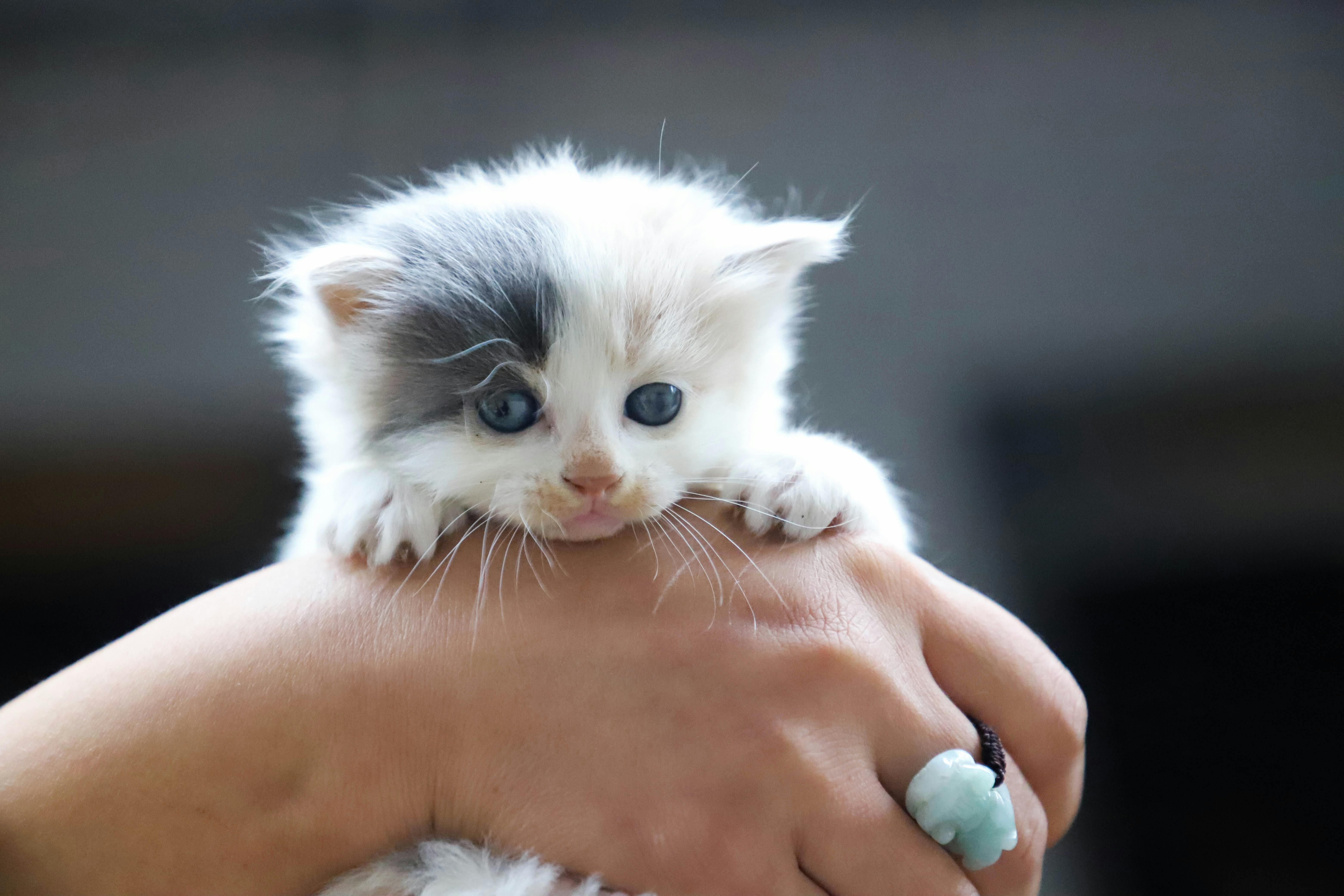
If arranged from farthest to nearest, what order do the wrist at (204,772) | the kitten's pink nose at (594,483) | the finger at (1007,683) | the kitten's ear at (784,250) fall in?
the kitten's ear at (784,250)
the finger at (1007,683)
the kitten's pink nose at (594,483)
the wrist at (204,772)

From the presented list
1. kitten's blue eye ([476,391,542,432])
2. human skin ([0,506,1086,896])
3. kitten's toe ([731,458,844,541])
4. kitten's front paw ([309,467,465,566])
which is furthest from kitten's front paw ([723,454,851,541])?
kitten's front paw ([309,467,465,566])

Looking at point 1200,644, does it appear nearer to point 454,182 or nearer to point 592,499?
point 592,499

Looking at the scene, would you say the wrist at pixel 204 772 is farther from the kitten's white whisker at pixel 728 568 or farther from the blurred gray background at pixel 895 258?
the blurred gray background at pixel 895 258

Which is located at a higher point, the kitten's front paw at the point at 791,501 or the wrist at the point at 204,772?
the kitten's front paw at the point at 791,501

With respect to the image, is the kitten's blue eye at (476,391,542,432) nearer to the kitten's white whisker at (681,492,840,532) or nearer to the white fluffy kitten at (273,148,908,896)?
the white fluffy kitten at (273,148,908,896)

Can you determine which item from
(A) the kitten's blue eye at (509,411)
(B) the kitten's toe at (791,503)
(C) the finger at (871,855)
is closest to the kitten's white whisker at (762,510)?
(B) the kitten's toe at (791,503)

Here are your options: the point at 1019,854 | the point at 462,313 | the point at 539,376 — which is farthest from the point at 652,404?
the point at 1019,854

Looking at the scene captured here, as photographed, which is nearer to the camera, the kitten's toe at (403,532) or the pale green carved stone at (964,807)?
the pale green carved stone at (964,807)

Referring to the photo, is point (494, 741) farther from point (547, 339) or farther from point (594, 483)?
point (547, 339)

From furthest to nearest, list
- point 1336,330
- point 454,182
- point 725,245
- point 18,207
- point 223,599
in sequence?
point 18,207, point 1336,330, point 454,182, point 725,245, point 223,599

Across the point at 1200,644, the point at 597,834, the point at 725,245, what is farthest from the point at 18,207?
the point at 1200,644
